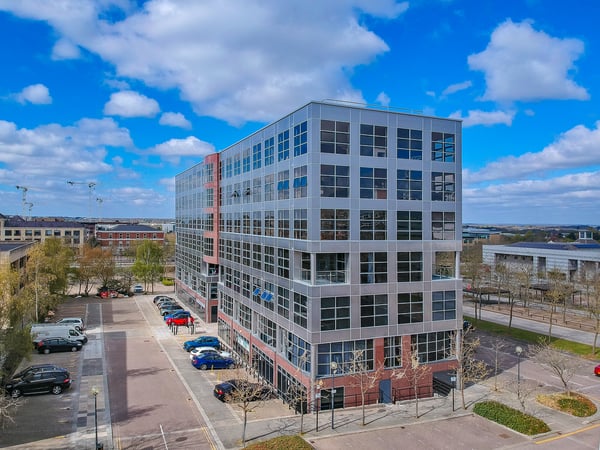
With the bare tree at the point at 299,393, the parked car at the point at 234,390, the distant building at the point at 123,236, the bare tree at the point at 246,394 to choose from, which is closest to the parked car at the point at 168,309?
the parked car at the point at 234,390

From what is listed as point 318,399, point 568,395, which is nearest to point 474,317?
point 568,395

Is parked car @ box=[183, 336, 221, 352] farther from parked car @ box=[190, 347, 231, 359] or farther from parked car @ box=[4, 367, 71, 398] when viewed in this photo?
parked car @ box=[4, 367, 71, 398]

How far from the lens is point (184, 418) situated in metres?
29.2

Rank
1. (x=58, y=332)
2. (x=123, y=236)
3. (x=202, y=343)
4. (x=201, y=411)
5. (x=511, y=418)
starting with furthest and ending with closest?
(x=123, y=236), (x=58, y=332), (x=202, y=343), (x=201, y=411), (x=511, y=418)

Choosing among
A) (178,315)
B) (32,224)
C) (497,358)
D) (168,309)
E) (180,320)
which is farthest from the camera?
(32,224)

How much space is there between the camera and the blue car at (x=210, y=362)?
40.1m

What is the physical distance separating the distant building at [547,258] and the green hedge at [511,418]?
5574 centimetres

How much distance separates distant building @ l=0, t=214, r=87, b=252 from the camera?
128875 millimetres

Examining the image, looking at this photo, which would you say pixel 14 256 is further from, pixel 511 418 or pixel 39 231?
pixel 39 231

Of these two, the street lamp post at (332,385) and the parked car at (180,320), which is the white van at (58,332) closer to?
the parked car at (180,320)

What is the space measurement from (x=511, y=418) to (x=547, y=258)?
233ft

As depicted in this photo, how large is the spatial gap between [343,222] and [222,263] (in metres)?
22.8

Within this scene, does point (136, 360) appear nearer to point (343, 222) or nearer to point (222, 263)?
point (222, 263)

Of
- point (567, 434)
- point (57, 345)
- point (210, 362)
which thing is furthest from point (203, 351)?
point (567, 434)
